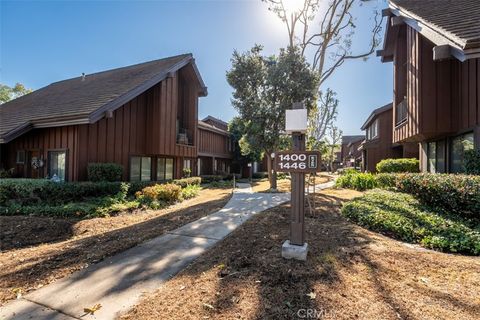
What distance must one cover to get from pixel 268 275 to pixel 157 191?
8.43 metres

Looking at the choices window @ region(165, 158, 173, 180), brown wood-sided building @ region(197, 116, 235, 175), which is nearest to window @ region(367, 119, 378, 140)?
brown wood-sided building @ region(197, 116, 235, 175)

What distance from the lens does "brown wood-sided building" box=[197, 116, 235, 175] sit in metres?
23.3

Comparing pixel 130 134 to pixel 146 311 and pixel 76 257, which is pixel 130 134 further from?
pixel 146 311

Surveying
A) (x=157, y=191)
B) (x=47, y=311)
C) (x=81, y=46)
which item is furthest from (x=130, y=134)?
(x=47, y=311)

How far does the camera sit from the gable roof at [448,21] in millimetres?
5897

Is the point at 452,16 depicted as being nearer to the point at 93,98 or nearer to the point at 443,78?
the point at 443,78

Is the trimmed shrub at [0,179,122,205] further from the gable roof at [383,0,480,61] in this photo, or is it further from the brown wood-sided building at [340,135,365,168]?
the brown wood-sided building at [340,135,365,168]

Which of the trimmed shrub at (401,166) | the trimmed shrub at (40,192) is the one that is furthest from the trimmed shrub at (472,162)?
the trimmed shrub at (40,192)

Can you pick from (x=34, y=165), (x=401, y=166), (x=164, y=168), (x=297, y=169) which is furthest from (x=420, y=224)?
(x=34, y=165)

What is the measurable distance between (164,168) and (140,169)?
1.84 metres

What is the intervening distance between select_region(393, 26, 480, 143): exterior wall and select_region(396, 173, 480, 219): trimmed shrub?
208cm

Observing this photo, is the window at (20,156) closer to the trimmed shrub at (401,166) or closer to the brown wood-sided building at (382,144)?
the trimmed shrub at (401,166)

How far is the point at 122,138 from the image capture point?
1270 cm

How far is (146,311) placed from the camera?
111 inches
